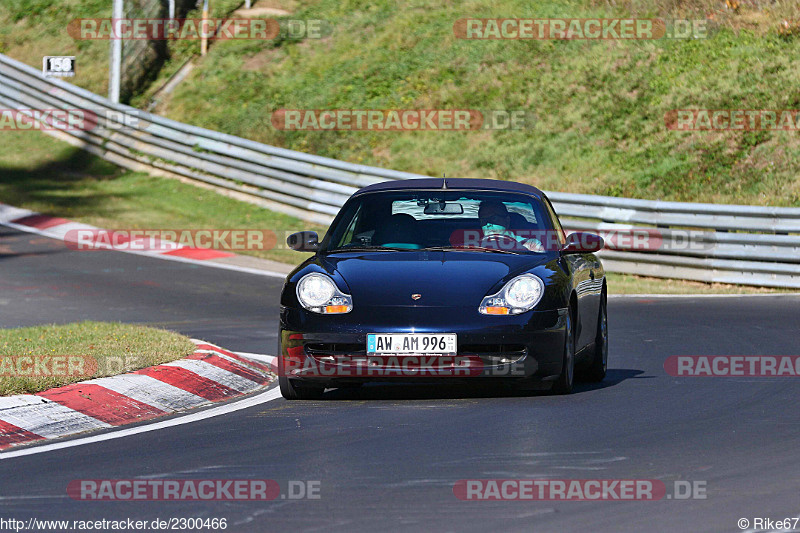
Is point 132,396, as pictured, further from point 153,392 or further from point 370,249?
point 370,249

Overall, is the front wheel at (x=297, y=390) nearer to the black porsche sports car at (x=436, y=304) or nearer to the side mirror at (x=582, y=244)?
the black porsche sports car at (x=436, y=304)

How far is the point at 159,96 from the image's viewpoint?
30375 millimetres

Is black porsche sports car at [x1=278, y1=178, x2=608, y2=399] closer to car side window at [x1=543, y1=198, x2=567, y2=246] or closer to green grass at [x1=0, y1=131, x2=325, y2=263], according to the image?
car side window at [x1=543, y1=198, x2=567, y2=246]

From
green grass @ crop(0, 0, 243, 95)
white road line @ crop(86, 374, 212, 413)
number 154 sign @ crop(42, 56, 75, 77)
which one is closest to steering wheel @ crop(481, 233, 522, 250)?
white road line @ crop(86, 374, 212, 413)

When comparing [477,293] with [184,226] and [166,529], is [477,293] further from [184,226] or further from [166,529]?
[184,226]

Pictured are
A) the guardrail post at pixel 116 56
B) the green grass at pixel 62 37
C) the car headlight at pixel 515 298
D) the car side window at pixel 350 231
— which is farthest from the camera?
the green grass at pixel 62 37

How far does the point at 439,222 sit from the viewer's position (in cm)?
940

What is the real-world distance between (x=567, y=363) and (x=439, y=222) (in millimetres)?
1400

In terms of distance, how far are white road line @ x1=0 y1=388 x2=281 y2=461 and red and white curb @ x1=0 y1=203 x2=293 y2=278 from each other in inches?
361

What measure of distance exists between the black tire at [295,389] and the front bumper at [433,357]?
0.71ft

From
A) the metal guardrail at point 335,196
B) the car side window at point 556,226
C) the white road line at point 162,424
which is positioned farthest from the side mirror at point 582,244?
the metal guardrail at point 335,196

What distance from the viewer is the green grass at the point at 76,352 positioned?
27.7 ft

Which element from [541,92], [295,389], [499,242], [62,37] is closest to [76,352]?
[295,389]

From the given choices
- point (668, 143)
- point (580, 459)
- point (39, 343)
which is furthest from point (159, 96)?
point (580, 459)
